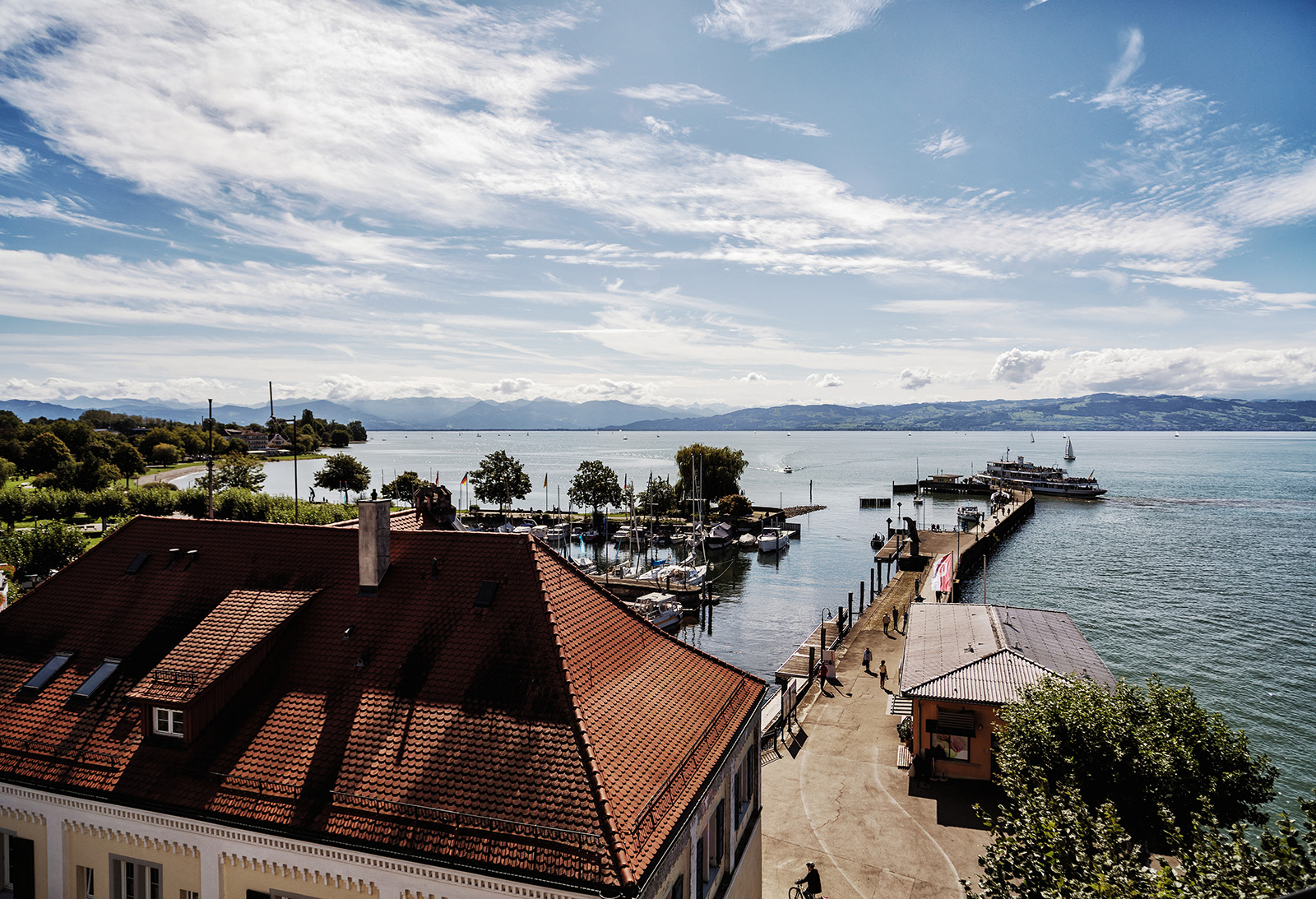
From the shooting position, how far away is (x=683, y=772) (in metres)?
14.2

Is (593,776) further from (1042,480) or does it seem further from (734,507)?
(1042,480)

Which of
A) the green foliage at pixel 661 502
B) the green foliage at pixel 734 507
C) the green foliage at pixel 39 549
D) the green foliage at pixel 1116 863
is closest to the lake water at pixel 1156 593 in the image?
the green foliage at pixel 734 507

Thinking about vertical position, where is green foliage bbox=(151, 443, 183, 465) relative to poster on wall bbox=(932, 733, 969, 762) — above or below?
above

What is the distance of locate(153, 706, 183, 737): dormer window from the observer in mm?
14673

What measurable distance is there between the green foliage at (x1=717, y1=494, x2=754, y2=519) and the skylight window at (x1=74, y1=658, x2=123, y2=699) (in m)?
96.7

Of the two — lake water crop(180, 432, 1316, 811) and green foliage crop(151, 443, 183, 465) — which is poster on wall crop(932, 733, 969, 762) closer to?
lake water crop(180, 432, 1316, 811)

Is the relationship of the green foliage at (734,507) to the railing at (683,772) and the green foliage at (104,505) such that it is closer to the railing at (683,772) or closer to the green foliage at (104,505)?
the green foliage at (104,505)

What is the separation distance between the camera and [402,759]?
523 inches

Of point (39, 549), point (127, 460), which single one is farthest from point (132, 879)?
point (127, 460)

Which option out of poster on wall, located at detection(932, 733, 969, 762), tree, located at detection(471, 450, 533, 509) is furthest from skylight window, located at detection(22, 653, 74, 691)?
tree, located at detection(471, 450, 533, 509)

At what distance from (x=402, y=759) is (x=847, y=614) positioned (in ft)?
176

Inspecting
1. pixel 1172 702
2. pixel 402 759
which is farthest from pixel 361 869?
pixel 1172 702

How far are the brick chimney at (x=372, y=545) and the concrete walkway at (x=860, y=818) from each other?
14.4 m

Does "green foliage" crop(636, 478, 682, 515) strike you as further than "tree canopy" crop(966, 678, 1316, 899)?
Yes
